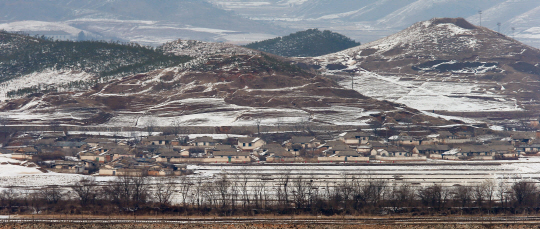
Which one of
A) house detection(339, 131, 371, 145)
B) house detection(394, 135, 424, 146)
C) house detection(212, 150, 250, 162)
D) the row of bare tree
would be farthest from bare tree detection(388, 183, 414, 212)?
house detection(394, 135, 424, 146)

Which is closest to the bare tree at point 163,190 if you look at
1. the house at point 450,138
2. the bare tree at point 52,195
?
the bare tree at point 52,195

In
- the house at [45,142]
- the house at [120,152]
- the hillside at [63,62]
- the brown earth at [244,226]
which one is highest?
the hillside at [63,62]

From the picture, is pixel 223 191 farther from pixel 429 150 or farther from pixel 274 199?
pixel 429 150

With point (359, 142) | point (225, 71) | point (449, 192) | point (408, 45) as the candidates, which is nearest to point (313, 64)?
point (408, 45)

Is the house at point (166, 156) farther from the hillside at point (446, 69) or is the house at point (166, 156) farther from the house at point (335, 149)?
the hillside at point (446, 69)

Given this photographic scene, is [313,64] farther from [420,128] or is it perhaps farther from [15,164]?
[15,164]

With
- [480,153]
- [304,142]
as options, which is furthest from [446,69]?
[304,142]
